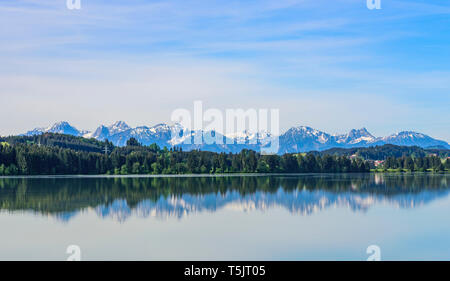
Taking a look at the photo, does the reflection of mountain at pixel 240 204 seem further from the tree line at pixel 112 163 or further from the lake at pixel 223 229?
the tree line at pixel 112 163

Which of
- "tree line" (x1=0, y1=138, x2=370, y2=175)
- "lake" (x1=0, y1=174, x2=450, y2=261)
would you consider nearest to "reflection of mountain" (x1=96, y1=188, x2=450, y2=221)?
"lake" (x1=0, y1=174, x2=450, y2=261)

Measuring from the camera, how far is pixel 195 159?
7613 inches

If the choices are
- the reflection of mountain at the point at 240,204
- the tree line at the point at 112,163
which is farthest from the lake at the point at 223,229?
the tree line at the point at 112,163

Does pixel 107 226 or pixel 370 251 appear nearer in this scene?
pixel 370 251

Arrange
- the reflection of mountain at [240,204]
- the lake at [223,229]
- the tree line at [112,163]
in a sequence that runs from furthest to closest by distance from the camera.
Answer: the tree line at [112,163], the reflection of mountain at [240,204], the lake at [223,229]

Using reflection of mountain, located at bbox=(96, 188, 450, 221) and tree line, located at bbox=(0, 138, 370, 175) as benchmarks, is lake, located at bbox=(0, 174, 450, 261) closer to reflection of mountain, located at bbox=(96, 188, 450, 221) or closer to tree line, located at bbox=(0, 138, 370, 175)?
reflection of mountain, located at bbox=(96, 188, 450, 221)

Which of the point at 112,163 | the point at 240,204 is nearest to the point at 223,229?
the point at 240,204

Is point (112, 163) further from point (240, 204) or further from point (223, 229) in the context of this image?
point (223, 229)
